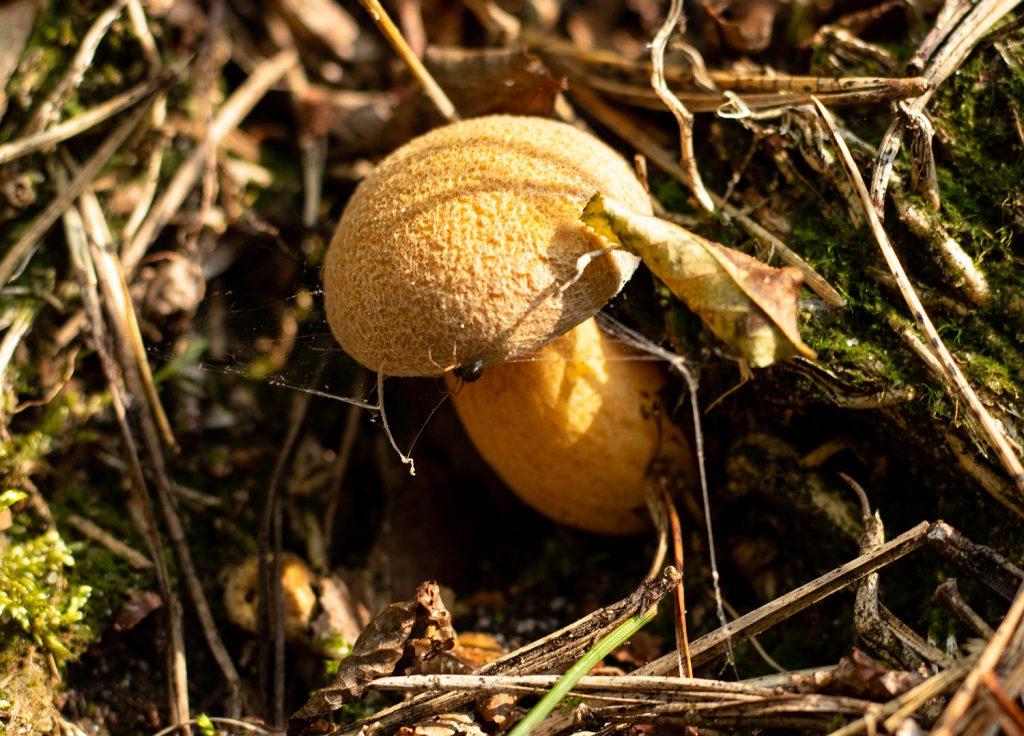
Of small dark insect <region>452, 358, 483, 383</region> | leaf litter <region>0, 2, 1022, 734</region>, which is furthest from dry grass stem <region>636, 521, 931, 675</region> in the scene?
small dark insect <region>452, 358, 483, 383</region>

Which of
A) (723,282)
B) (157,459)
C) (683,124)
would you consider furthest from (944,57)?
(157,459)

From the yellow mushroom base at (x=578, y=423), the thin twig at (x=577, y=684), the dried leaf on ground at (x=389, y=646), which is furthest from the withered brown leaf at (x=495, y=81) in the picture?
the thin twig at (x=577, y=684)

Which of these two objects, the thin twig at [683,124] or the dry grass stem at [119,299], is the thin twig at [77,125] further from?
the thin twig at [683,124]

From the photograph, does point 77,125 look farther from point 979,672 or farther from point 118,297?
point 979,672

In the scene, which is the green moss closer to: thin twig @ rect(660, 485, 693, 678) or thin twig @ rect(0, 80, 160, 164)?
thin twig @ rect(0, 80, 160, 164)

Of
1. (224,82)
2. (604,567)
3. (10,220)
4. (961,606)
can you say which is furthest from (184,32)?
(961,606)

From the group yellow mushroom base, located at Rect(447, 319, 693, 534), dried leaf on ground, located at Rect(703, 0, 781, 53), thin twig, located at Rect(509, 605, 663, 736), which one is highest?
dried leaf on ground, located at Rect(703, 0, 781, 53)
